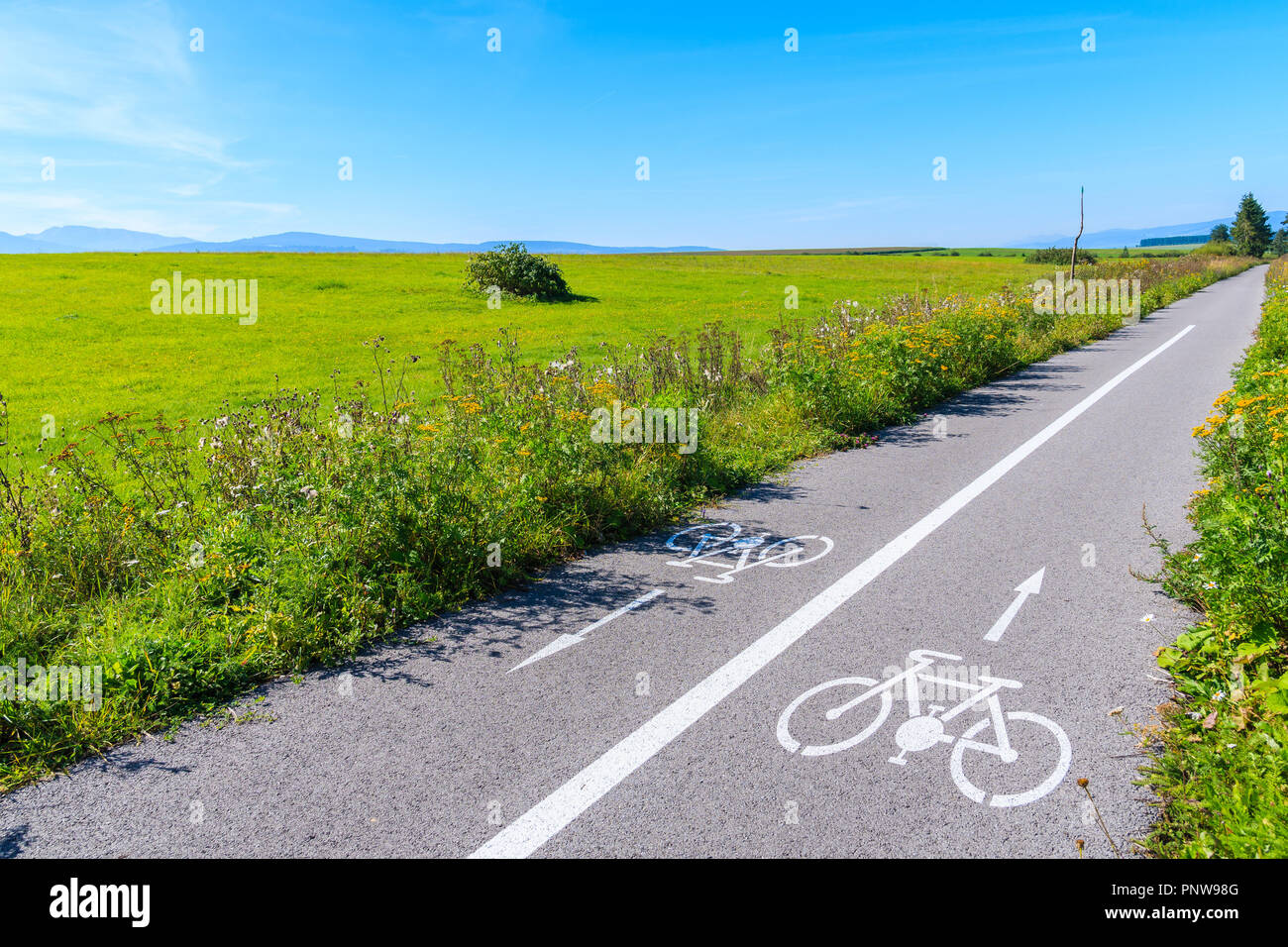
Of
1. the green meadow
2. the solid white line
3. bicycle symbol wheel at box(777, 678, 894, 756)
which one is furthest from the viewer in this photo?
the green meadow

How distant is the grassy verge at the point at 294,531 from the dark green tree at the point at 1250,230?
11196 centimetres

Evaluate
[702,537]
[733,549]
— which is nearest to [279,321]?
[702,537]

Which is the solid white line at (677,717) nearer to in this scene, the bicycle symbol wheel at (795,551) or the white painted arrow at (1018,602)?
the bicycle symbol wheel at (795,551)

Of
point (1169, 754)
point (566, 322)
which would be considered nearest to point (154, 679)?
point (1169, 754)

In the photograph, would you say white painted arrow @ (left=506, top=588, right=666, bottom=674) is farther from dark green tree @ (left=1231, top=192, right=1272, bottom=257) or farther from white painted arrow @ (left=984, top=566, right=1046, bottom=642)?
dark green tree @ (left=1231, top=192, right=1272, bottom=257)

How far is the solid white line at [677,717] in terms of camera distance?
3.01 metres

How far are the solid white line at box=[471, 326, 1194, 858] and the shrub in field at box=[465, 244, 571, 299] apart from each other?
2746 centimetres

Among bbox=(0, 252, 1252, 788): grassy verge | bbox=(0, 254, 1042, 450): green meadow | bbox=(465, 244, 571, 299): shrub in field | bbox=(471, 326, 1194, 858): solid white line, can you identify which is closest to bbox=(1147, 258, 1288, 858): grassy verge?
bbox=(471, 326, 1194, 858): solid white line

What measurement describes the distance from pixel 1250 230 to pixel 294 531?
396 ft

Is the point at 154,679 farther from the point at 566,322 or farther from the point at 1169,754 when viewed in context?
the point at 566,322

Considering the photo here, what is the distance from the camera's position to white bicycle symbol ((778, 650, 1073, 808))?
10.6 feet

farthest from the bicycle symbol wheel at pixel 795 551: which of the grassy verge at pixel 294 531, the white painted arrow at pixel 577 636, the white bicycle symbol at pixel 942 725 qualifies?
the white bicycle symbol at pixel 942 725

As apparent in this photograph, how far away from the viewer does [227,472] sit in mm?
6383
